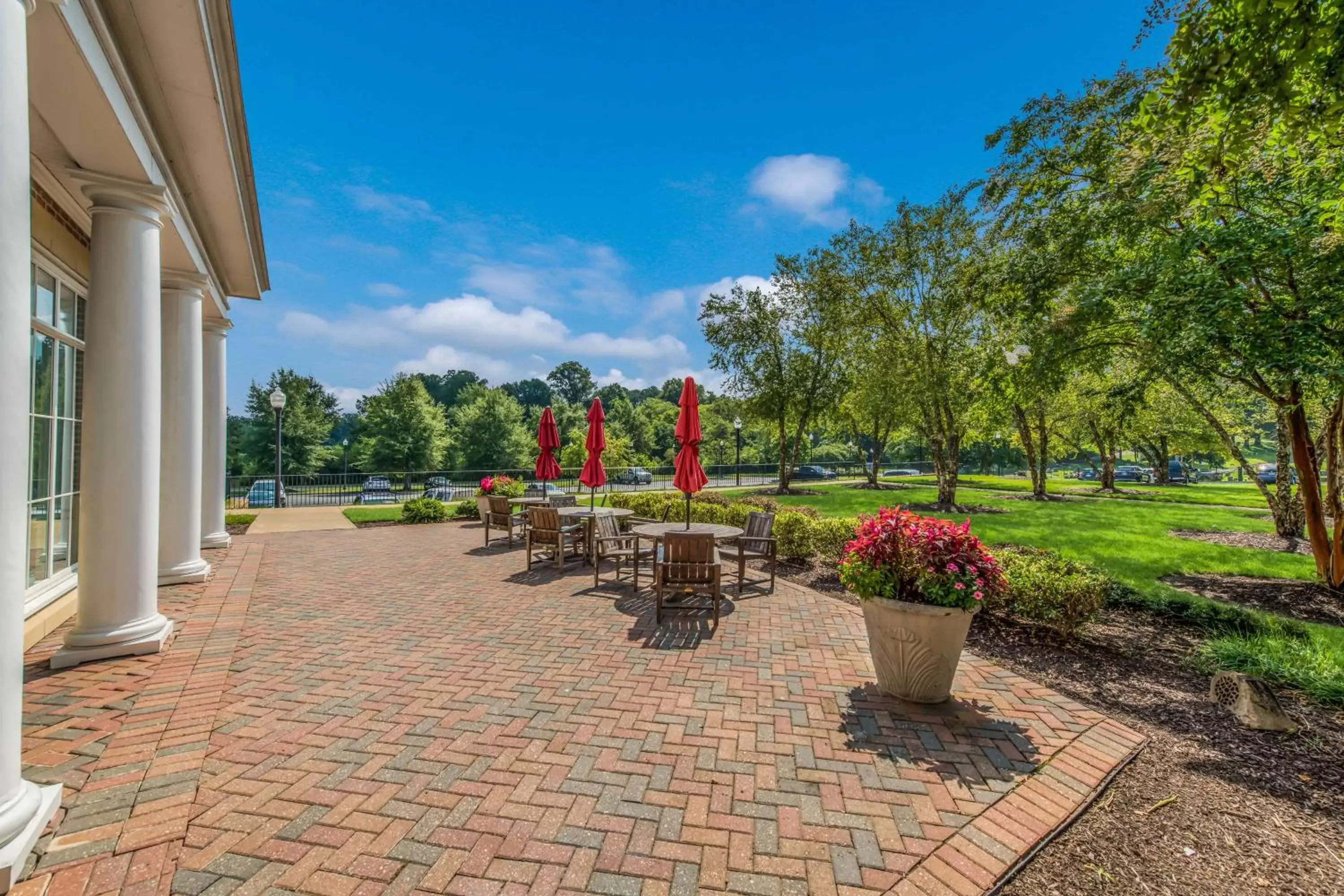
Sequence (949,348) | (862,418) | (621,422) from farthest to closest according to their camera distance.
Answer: (621,422) → (862,418) → (949,348)

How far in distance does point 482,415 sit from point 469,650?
35.4 meters

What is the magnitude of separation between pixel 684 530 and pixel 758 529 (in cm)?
131

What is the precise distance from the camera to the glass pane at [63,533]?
17.0ft

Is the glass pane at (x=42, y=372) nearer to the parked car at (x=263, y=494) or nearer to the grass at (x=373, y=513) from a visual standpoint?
the grass at (x=373, y=513)

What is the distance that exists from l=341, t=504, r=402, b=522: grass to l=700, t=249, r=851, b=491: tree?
45.7 ft

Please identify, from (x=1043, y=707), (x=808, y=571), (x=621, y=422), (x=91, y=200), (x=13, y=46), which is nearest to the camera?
(x=13, y=46)

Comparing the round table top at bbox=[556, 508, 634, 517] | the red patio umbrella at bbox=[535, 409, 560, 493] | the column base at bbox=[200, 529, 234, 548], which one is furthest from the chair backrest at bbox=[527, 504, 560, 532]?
the column base at bbox=[200, 529, 234, 548]

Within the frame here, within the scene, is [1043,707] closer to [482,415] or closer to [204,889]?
[204,889]

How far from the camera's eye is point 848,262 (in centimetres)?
1819

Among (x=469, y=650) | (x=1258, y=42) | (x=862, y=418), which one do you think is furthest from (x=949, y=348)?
(x=469, y=650)

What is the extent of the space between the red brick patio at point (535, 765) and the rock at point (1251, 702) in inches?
38.8

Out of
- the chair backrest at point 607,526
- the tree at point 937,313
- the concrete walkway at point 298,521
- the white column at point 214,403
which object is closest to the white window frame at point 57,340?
the white column at point 214,403

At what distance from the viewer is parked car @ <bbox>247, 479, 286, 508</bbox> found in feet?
63.5

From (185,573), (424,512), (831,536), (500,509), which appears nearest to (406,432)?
(424,512)
